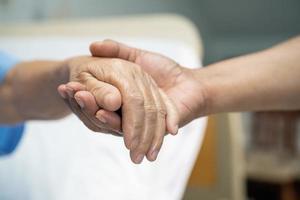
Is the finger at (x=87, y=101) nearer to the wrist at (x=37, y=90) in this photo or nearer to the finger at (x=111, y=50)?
the finger at (x=111, y=50)

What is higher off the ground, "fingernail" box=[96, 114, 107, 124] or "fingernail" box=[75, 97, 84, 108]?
"fingernail" box=[75, 97, 84, 108]

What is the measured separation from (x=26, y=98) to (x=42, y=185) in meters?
0.20

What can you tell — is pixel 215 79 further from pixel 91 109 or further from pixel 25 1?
pixel 25 1

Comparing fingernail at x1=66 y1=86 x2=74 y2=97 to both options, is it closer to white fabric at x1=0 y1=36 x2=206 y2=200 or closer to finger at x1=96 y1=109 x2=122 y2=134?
finger at x1=96 y1=109 x2=122 y2=134

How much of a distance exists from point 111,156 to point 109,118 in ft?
1.29

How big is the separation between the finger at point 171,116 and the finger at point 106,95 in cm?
7

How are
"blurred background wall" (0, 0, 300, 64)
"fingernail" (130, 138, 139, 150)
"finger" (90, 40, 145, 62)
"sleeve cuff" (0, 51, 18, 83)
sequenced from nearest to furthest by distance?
"fingernail" (130, 138, 139, 150) < "finger" (90, 40, 145, 62) < "sleeve cuff" (0, 51, 18, 83) < "blurred background wall" (0, 0, 300, 64)

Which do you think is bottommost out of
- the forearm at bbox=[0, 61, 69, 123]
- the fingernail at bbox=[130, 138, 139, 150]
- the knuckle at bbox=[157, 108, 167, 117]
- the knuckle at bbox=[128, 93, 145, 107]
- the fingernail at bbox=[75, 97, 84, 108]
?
the forearm at bbox=[0, 61, 69, 123]

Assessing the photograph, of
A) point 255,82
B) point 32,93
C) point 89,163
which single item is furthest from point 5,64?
point 255,82

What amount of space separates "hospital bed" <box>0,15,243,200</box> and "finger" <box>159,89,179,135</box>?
0.63ft

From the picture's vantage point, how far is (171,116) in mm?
463

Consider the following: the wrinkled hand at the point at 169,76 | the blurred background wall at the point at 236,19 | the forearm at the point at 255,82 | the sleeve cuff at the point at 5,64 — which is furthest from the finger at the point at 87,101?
the blurred background wall at the point at 236,19

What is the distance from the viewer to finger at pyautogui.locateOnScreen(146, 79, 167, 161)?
42cm

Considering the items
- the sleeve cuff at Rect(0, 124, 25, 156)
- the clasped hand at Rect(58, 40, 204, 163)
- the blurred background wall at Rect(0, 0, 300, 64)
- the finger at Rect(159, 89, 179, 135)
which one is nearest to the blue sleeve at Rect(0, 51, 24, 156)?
the sleeve cuff at Rect(0, 124, 25, 156)
